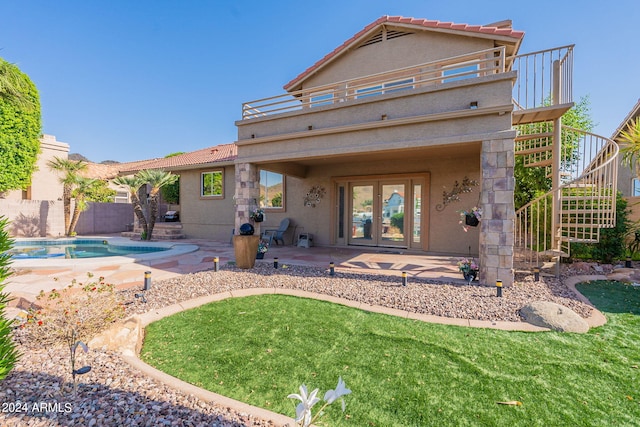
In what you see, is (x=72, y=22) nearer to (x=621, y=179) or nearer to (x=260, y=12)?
(x=260, y=12)

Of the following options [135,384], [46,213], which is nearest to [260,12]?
[135,384]

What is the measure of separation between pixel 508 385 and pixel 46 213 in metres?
19.6

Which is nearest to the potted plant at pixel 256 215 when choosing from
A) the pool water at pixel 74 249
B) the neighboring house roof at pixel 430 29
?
the pool water at pixel 74 249

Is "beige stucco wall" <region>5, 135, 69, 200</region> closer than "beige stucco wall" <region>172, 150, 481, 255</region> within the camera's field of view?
No

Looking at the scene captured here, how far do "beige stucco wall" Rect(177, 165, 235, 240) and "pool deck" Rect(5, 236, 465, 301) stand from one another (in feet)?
11.2

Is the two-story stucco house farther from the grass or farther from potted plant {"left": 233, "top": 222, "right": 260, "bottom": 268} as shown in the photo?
the grass

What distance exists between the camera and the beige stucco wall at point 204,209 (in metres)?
13.0

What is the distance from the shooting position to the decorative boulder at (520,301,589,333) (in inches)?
148

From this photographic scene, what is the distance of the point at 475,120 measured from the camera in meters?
5.67

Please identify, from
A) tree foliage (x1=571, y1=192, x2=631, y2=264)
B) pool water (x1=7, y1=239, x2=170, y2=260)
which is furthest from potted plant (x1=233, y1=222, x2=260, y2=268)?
tree foliage (x1=571, y1=192, x2=631, y2=264)

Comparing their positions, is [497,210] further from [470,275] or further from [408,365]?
[408,365]

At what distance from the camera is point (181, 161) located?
15.3 meters

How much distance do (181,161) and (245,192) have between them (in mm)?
9037

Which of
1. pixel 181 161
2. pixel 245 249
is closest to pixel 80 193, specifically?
pixel 181 161
